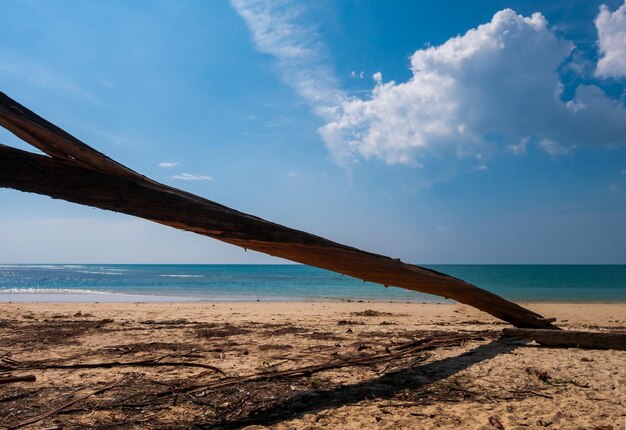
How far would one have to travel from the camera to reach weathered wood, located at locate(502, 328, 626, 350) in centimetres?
581

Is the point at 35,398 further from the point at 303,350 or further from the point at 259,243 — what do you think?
the point at 303,350

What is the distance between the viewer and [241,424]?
3262 mm

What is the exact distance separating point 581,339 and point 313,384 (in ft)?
13.7

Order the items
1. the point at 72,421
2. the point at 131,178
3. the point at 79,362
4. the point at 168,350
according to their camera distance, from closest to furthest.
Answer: the point at 72,421, the point at 131,178, the point at 79,362, the point at 168,350

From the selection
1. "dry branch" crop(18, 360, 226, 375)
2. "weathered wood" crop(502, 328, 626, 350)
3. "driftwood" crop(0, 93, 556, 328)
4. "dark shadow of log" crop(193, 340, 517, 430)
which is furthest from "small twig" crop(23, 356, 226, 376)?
"weathered wood" crop(502, 328, 626, 350)

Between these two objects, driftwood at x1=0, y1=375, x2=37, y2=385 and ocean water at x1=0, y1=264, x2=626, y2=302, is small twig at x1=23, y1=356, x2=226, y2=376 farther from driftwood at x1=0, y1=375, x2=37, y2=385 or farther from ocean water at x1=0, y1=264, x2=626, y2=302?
ocean water at x1=0, y1=264, x2=626, y2=302

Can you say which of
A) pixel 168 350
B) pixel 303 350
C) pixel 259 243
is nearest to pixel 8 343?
pixel 168 350

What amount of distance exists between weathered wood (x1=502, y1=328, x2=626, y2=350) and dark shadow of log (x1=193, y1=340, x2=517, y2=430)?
1.20m

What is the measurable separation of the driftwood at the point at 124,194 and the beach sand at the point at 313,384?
4.42ft

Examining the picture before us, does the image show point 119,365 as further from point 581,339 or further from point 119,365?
point 581,339

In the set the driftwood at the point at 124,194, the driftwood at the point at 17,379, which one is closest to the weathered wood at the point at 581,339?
the driftwood at the point at 124,194

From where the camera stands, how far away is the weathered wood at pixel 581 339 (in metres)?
5.81

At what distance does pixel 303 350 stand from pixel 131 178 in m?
3.51

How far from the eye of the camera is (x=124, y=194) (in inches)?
136
